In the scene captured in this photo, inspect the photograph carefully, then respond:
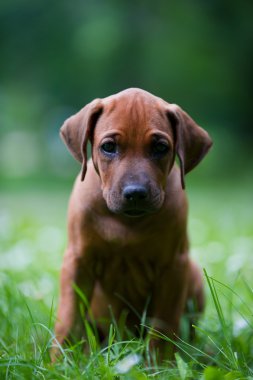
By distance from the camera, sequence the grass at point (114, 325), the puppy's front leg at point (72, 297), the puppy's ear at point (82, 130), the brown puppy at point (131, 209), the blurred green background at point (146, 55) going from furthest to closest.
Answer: the blurred green background at point (146, 55) → the puppy's front leg at point (72, 297) → the puppy's ear at point (82, 130) → the brown puppy at point (131, 209) → the grass at point (114, 325)

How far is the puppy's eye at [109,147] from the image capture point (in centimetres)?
362

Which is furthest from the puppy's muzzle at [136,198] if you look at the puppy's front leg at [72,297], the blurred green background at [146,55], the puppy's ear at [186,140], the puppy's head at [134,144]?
the blurred green background at [146,55]

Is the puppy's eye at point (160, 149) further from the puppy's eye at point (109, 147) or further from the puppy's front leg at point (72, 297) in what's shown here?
the puppy's front leg at point (72, 297)

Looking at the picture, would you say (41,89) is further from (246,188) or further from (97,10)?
(246,188)

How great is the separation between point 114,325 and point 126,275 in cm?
39

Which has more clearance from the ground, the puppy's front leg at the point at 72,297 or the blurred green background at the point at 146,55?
the blurred green background at the point at 146,55

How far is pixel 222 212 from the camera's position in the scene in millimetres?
9406

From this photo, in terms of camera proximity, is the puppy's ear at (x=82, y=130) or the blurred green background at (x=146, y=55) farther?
the blurred green background at (x=146, y=55)

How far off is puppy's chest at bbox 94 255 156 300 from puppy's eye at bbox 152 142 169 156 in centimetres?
66

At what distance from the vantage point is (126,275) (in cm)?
401

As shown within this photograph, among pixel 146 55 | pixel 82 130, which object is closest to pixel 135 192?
pixel 82 130

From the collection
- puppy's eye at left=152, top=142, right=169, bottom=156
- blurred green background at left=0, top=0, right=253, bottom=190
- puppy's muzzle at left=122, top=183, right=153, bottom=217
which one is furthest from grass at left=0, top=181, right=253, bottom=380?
blurred green background at left=0, top=0, right=253, bottom=190

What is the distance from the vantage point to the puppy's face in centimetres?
348

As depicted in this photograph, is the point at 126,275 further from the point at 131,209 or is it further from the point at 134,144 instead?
the point at 134,144
